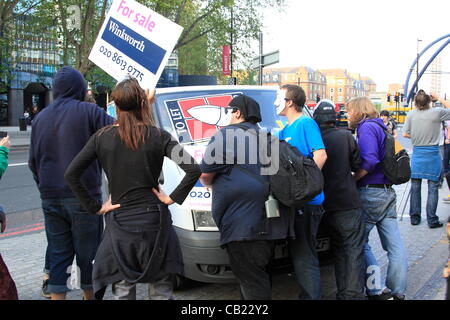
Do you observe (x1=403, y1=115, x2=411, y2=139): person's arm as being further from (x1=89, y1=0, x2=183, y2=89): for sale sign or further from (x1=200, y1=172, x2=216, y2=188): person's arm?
(x1=200, y1=172, x2=216, y2=188): person's arm

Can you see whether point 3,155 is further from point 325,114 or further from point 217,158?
point 325,114

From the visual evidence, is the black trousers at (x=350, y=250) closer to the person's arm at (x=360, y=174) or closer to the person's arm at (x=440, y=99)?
the person's arm at (x=360, y=174)

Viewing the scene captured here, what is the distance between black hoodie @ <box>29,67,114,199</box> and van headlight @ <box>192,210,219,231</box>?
2.59 ft

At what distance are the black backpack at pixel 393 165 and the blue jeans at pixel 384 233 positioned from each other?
134 millimetres

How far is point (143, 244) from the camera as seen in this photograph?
2734 millimetres

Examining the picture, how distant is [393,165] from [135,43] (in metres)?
2.54

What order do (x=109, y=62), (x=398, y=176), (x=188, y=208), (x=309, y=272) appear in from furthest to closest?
(x=109, y=62), (x=398, y=176), (x=188, y=208), (x=309, y=272)

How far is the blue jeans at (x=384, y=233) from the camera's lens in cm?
399

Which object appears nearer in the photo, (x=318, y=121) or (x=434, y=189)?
(x=318, y=121)

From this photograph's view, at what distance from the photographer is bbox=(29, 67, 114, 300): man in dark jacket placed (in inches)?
136

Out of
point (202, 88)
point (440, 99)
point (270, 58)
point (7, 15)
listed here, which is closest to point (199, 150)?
point (202, 88)

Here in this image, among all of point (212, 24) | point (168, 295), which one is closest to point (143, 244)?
point (168, 295)

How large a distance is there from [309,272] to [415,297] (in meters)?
1.27

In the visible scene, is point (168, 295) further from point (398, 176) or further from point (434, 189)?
point (434, 189)
